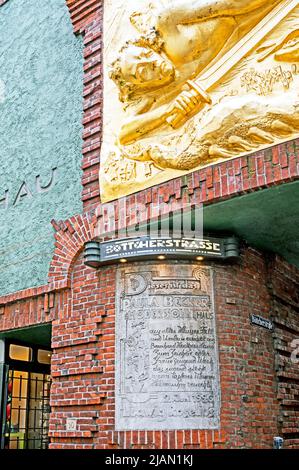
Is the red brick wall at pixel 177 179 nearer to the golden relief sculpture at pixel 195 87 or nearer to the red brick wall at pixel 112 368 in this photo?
the golden relief sculpture at pixel 195 87

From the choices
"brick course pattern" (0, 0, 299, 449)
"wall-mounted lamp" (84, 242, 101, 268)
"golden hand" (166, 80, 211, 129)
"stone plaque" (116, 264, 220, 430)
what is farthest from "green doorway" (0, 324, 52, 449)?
"golden hand" (166, 80, 211, 129)

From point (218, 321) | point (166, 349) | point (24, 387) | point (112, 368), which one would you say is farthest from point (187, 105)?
point (24, 387)

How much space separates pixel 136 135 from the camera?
7.57 meters

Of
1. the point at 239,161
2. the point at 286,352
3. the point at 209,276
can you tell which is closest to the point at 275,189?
the point at 239,161

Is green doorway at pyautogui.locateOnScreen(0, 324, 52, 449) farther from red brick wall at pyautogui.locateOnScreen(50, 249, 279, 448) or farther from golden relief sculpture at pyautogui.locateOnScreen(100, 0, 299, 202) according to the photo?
golden relief sculpture at pyautogui.locateOnScreen(100, 0, 299, 202)

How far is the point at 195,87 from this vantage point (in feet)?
23.4

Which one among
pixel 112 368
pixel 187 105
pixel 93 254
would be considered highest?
pixel 187 105

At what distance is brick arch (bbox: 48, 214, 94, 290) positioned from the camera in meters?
7.75

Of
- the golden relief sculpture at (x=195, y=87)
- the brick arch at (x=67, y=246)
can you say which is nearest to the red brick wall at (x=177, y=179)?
the golden relief sculpture at (x=195, y=87)

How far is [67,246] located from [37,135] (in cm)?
225

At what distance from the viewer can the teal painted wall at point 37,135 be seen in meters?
8.46

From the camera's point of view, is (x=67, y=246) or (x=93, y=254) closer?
(x=93, y=254)

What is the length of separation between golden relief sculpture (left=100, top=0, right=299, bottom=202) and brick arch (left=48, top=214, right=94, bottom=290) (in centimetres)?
49

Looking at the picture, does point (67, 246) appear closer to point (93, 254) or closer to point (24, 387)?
point (93, 254)
